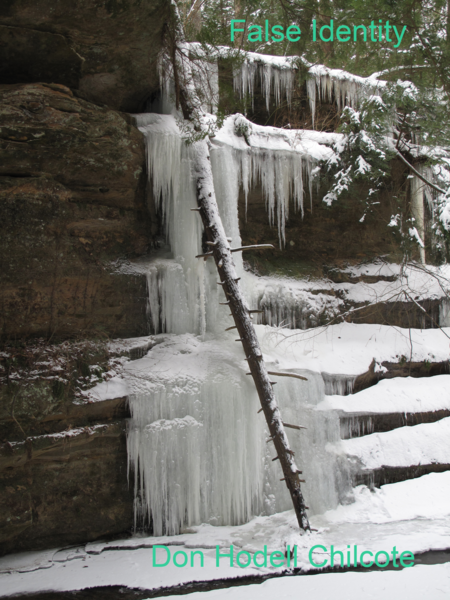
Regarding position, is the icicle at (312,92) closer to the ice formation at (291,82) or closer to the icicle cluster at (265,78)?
the ice formation at (291,82)

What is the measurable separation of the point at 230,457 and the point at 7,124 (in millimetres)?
4293

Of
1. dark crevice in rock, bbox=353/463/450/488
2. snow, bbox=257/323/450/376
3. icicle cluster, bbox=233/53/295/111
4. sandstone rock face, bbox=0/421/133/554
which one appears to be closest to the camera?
sandstone rock face, bbox=0/421/133/554

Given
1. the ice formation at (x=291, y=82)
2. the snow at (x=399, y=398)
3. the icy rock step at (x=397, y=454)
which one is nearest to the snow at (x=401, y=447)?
the icy rock step at (x=397, y=454)

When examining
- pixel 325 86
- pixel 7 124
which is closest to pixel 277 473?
pixel 7 124

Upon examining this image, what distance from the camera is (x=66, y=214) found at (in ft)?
17.4

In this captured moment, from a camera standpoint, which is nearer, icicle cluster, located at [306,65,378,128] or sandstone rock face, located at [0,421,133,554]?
sandstone rock face, located at [0,421,133,554]

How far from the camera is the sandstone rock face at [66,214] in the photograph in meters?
4.84

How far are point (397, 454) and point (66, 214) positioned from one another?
5188mm

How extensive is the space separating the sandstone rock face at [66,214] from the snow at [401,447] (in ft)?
10.6

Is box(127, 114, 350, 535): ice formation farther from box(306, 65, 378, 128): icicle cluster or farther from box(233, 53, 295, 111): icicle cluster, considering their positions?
box(306, 65, 378, 128): icicle cluster

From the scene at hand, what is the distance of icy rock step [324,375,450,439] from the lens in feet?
19.4

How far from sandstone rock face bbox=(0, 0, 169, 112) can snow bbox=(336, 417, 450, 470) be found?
5400 mm

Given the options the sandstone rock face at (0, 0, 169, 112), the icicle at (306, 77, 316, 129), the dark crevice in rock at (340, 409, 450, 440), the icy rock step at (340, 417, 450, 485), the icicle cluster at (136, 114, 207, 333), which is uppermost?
the icicle at (306, 77, 316, 129)

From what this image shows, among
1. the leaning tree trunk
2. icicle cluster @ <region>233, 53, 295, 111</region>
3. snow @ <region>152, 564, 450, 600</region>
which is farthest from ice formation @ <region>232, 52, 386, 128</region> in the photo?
snow @ <region>152, 564, 450, 600</region>
